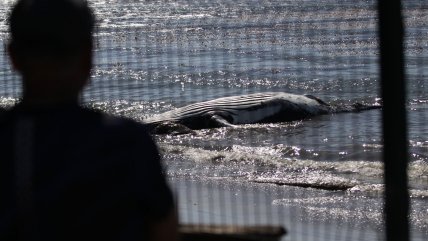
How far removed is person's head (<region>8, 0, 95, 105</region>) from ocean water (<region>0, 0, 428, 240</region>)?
15.4 ft

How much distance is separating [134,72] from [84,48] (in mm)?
8137

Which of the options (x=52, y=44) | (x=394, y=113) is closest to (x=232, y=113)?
(x=394, y=113)

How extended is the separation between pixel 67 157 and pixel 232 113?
11825 mm

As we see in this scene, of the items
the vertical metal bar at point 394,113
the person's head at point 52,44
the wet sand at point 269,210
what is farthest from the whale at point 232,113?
the person's head at point 52,44

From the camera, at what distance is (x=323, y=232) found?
24.9 ft

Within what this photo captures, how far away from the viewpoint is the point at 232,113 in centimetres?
1406

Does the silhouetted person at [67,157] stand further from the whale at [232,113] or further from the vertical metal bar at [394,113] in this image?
the whale at [232,113]

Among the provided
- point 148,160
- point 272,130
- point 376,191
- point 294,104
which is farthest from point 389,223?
point 294,104

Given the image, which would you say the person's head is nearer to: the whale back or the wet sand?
the wet sand

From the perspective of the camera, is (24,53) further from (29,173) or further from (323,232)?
(323,232)

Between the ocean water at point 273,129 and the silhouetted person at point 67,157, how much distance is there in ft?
15.4

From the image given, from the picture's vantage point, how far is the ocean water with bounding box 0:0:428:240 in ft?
28.0

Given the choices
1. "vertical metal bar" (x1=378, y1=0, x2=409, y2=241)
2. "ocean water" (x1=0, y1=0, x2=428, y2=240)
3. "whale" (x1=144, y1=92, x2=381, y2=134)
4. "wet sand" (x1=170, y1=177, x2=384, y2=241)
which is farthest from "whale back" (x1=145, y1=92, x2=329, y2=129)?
"vertical metal bar" (x1=378, y1=0, x2=409, y2=241)

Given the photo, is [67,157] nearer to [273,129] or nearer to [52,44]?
[52,44]
